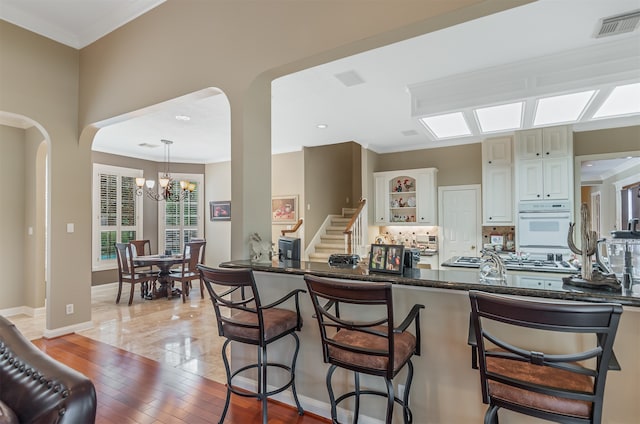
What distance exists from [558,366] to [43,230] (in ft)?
20.9

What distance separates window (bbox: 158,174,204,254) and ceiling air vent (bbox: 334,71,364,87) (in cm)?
565

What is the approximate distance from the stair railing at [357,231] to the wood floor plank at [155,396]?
3.85 metres

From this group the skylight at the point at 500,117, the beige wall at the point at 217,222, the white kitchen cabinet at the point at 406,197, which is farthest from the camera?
the beige wall at the point at 217,222

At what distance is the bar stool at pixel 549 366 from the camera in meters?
1.18

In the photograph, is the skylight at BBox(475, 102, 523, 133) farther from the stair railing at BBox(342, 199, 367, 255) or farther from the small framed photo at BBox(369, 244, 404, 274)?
the stair railing at BBox(342, 199, 367, 255)

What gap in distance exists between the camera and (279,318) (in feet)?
7.41

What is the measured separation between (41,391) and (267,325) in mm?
1324

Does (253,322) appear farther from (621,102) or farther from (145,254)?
(145,254)

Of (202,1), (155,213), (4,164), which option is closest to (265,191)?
(202,1)

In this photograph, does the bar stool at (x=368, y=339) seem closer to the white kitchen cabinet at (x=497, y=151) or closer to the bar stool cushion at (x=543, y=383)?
the bar stool cushion at (x=543, y=383)

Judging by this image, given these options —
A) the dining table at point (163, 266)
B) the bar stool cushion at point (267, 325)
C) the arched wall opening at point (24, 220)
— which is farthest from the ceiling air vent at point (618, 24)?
the arched wall opening at point (24, 220)

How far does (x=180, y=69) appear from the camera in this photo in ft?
10.1

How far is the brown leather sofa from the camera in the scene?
844 mm

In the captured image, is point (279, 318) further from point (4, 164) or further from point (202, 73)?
point (4, 164)
